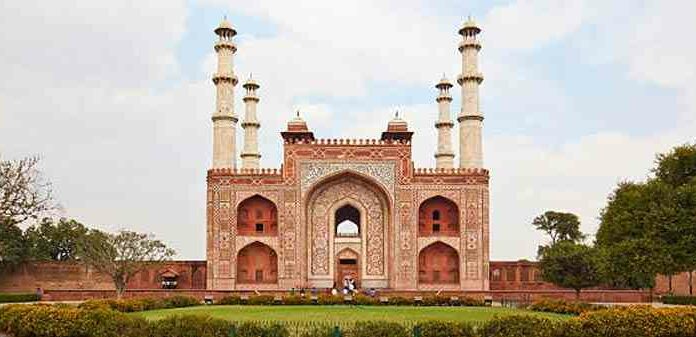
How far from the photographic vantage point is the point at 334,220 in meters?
33.7

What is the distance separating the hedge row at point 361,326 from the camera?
12750mm

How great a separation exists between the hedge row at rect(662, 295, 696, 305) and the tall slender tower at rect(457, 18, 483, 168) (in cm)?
945

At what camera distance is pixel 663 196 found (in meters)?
23.1

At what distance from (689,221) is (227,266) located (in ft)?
56.3

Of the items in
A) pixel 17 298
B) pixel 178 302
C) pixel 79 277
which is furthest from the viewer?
pixel 79 277

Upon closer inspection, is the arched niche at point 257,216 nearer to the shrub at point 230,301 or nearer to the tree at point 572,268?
the shrub at point 230,301

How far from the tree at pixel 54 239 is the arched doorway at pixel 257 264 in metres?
7.34

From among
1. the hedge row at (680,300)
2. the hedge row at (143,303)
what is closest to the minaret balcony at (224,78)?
the hedge row at (143,303)

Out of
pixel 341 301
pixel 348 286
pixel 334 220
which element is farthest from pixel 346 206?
pixel 341 301

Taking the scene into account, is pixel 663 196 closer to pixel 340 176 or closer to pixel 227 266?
pixel 340 176

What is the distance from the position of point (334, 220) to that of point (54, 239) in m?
12.7

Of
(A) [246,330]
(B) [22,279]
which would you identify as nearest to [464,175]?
(B) [22,279]

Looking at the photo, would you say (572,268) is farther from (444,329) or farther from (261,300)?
(444,329)

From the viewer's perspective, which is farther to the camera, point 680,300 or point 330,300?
point 680,300
